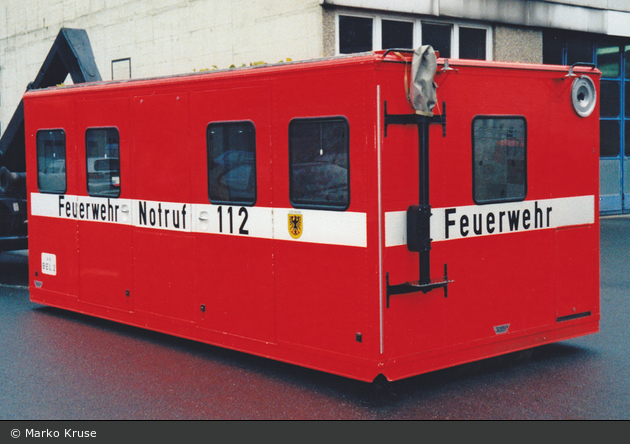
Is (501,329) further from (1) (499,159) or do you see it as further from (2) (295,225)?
(2) (295,225)

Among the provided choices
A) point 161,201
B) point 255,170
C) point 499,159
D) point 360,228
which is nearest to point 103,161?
point 161,201

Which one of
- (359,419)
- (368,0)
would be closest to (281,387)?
(359,419)

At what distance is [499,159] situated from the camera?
6.25m

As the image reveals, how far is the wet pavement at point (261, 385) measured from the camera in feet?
17.8

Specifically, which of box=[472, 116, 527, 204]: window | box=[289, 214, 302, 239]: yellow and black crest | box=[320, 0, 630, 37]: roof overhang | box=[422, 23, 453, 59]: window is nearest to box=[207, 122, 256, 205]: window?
box=[289, 214, 302, 239]: yellow and black crest

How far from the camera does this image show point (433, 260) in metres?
5.82

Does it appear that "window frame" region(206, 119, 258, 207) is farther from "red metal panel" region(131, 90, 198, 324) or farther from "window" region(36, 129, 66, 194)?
"window" region(36, 129, 66, 194)

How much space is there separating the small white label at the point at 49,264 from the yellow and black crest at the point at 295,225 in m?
4.04

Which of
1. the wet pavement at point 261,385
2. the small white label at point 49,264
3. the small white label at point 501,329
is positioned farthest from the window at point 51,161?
the small white label at point 501,329

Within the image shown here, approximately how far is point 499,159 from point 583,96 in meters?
1.17

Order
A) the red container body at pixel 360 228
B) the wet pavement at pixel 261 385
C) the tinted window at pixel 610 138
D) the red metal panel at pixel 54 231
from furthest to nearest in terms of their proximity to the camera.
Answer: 1. the tinted window at pixel 610 138
2. the red metal panel at pixel 54 231
3. the red container body at pixel 360 228
4. the wet pavement at pixel 261 385

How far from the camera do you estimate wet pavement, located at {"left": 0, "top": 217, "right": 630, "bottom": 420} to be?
17.8ft

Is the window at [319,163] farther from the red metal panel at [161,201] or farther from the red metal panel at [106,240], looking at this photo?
the red metal panel at [106,240]

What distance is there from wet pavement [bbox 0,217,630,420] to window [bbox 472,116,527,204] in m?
1.49
